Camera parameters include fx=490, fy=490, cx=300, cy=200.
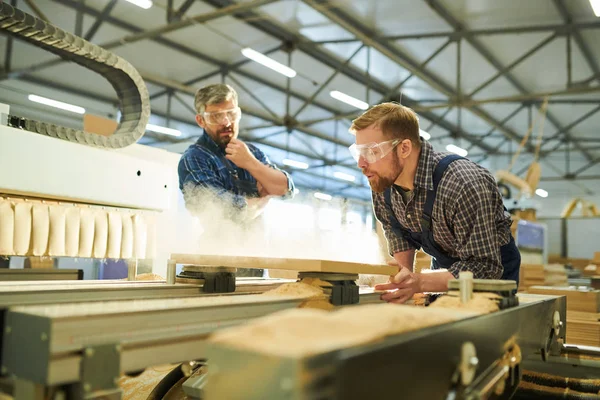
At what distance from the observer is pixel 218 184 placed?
2551 millimetres

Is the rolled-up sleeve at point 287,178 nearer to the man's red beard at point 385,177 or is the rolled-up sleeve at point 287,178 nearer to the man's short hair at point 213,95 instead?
the man's short hair at point 213,95

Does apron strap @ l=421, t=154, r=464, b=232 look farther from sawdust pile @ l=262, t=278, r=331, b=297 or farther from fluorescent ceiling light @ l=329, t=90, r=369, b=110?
fluorescent ceiling light @ l=329, t=90, r=369, b=110

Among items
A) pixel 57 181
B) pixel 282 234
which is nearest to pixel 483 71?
pixel 282 234

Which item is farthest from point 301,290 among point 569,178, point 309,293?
point 569,178

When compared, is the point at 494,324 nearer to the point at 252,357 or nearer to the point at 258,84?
the point at 252,357

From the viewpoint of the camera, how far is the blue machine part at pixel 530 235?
656 centimetres

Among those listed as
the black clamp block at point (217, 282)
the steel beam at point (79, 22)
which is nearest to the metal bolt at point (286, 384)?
the black clamp block at point (217, 282)

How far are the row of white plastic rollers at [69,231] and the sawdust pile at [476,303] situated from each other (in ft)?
6.85

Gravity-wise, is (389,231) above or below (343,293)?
above

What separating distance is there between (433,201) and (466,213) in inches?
6.1

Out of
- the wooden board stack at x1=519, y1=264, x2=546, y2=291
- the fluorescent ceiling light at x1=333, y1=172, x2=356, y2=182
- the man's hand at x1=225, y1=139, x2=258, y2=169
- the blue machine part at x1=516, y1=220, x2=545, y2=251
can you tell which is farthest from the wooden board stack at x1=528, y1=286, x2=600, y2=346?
the fluorescent ceiling light at x1=333, y1=172, x2=356, y2=182

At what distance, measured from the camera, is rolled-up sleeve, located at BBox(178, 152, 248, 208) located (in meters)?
2.52

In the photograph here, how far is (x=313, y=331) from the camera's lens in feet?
1.85

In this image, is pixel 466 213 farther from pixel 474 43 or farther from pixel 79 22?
pixel 474 43
